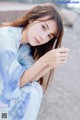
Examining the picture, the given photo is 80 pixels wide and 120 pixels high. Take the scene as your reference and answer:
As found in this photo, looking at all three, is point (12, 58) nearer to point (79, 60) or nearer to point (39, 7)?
point (39, 7)

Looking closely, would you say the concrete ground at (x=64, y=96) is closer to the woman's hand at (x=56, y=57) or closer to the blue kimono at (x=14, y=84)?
the blue kimono at (x=14, y=84)

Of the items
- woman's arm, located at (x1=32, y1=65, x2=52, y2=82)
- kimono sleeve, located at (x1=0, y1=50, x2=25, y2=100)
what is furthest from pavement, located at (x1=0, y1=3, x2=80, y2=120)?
kimono sleeve, located at (x1=0, y1=50, x2=25, y2=100)

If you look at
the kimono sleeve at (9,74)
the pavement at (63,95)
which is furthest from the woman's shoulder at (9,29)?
the pavement at (63,95)

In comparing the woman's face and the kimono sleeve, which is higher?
the woman's face

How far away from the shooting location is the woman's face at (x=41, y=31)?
164 centimetres

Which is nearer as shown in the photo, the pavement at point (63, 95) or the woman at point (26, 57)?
the woman at point (26, 57)

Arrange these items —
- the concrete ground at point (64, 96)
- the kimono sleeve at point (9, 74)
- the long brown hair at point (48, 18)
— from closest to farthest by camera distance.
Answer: the kimono sleeve at point (9, 74) < the long brown hair at point (48, 18) < the concrete ground at point (64, 96)

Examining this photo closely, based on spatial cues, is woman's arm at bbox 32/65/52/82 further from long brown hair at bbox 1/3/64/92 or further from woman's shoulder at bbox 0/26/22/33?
woman's shoulder at bbox 0/26/22/33

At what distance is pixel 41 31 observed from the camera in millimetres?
1644

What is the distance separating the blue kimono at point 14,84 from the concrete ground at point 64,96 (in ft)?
1.89

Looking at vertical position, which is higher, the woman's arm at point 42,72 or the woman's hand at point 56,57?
the woman's hand at point 56,57

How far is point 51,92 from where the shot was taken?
2.69 metres

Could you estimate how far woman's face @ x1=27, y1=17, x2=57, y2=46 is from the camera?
1642mm

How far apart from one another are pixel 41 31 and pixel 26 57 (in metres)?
0.20
